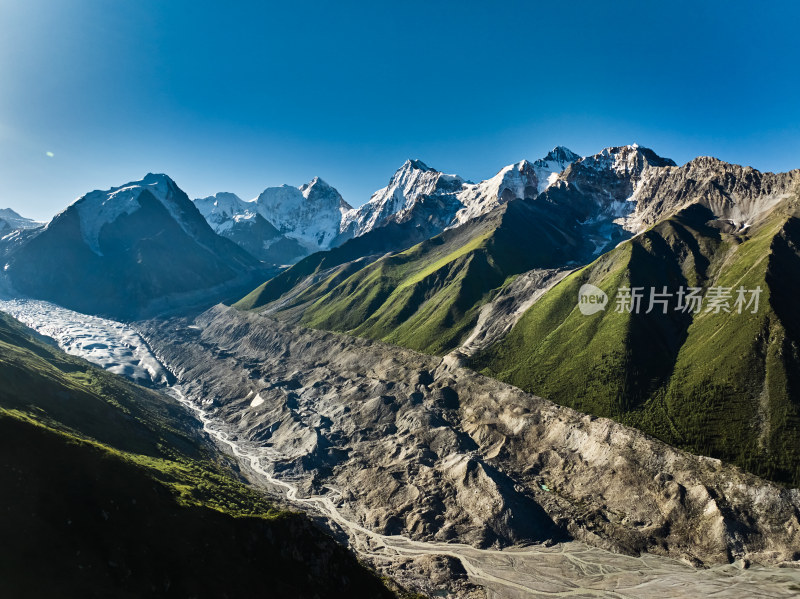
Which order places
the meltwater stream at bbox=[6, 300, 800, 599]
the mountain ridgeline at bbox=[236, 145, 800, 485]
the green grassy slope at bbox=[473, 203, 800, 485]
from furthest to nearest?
the mountain ridgeline at bbox=[236, 145, 800, 485] → the green grassy slope at bbox=[473, 203, 800, 485] → the meltwater stream at bbox=[6, 300, 800, 599]

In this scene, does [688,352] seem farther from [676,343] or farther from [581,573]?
[581,573]

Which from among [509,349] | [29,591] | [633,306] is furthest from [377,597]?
[633,306]

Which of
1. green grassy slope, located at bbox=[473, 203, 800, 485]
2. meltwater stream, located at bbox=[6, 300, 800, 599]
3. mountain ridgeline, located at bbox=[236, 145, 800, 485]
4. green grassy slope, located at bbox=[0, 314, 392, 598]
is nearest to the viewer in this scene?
green grassy slope, located at bbox=[0, 314, 392, 598]

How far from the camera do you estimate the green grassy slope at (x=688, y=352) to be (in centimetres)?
9025

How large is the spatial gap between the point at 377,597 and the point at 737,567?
6299 cm

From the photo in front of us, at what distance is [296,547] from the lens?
48.0 m

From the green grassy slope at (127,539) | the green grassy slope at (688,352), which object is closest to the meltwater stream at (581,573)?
the green grassy slope at (688,352)

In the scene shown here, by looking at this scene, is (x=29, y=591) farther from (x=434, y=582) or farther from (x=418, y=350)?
(x=418, y=350)

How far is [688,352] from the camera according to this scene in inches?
4729

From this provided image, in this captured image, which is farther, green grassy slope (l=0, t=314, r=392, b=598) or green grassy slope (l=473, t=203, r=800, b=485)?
green grassy slope (l=473, t=203, r=800, b=485)

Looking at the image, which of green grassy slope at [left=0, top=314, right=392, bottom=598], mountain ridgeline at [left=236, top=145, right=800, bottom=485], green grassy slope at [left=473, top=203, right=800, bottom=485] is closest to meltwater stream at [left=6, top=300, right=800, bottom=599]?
mountain ridgeline at [left=236, top=145, right=800, bottom=485]

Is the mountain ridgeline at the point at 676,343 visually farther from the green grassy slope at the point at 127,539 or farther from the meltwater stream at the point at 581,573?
the green grassy slope at the point at 127,539

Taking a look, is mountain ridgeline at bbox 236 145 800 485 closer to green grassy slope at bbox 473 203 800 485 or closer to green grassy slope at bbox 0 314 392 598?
A: green grassy slope at bbox 473 203 800 485

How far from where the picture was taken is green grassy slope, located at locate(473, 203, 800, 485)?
90.2 meters
